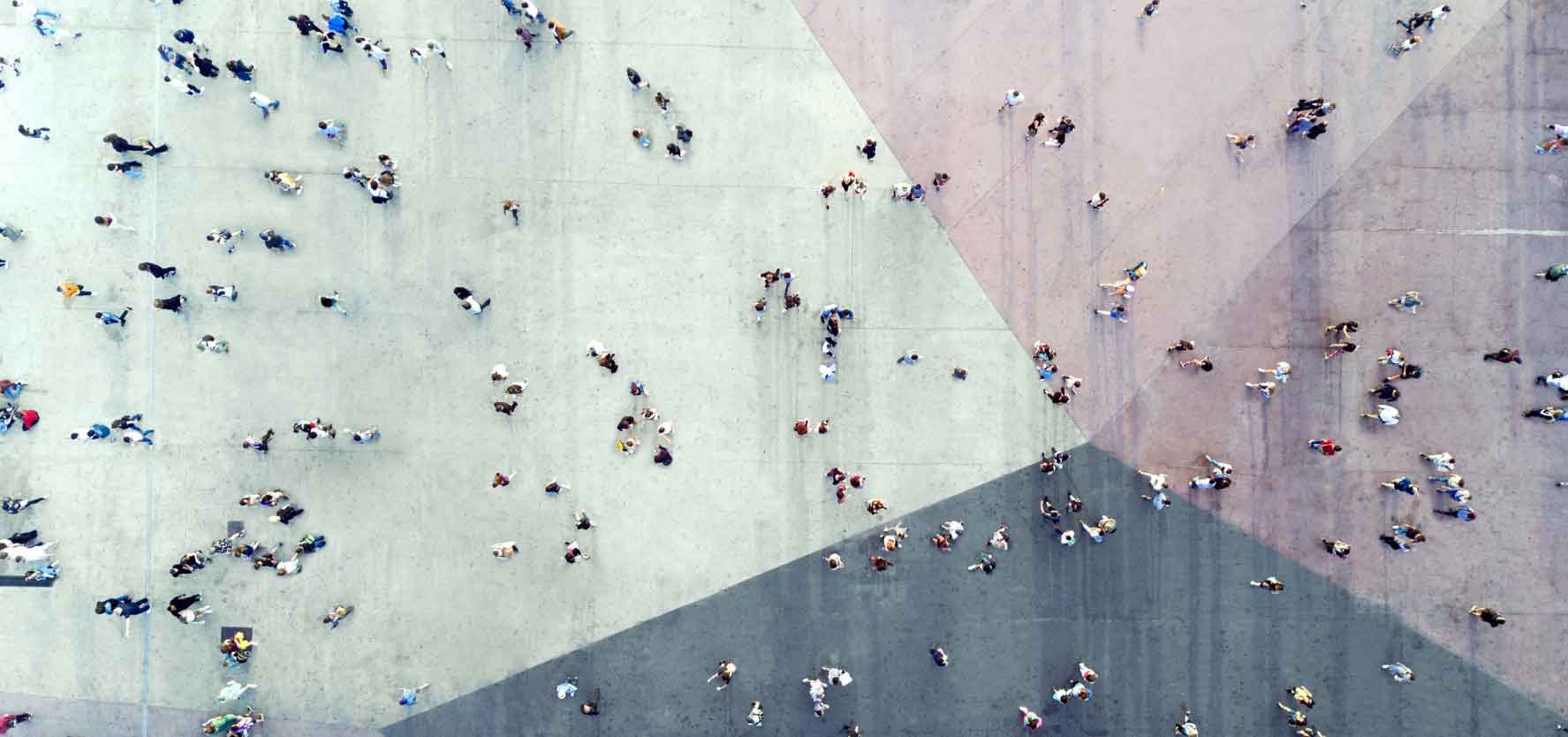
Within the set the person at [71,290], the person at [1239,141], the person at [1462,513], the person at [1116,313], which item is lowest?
the person at [1462,513]

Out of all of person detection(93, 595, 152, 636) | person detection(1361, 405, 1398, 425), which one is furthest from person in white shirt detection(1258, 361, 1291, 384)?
person detection(93, 595, 152, 636)

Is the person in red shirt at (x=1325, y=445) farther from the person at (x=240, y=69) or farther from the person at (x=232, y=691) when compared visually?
the person at (x=240, y=69)

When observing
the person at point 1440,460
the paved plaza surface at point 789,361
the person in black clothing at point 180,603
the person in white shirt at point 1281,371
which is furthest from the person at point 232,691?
the person at point 1440,460

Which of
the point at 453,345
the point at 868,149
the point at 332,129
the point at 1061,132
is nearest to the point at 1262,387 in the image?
the point at 1061,132

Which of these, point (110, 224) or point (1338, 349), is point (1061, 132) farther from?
point (110, 224)

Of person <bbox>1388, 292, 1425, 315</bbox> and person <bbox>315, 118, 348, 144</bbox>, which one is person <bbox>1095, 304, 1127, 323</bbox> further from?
person <bbox>315, 118, 348, 144</bbox>

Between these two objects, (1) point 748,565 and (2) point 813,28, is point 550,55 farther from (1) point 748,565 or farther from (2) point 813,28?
(1) point 748,565
